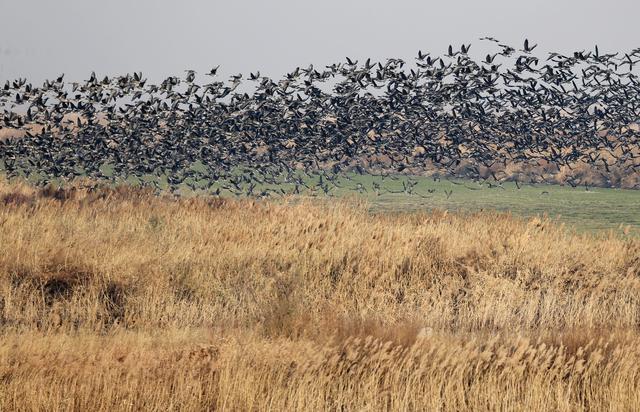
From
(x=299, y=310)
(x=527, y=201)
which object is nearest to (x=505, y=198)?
(x=527, y=201)

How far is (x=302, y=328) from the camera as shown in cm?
1202

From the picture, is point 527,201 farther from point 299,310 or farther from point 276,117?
point 299,310

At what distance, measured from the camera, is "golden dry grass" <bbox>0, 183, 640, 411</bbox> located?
31.8 ft

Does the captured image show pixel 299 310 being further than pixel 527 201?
No

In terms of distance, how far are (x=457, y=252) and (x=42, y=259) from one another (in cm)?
793

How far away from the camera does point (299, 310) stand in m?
13.1

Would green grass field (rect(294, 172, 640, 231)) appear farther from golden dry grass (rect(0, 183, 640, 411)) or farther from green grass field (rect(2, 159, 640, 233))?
golden dry grass (rect(0, 183, 640, 411))

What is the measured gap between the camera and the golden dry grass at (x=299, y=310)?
31.8 ft

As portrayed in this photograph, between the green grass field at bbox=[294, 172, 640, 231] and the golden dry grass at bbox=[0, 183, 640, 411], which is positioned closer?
the golden dry grass at bbox=[0, 183, 640, 411]

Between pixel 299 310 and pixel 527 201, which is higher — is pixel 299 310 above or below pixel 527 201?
below

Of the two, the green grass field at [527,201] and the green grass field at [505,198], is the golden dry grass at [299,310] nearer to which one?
the green grass field at [505,198]

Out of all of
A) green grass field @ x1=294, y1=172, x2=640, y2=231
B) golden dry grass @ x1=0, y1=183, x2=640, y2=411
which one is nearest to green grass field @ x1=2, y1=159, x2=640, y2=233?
green grass field @ x1=294, y1=172, x2=640, y2=231

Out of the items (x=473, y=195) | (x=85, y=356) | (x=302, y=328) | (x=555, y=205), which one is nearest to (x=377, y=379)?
(x=302, y=328)

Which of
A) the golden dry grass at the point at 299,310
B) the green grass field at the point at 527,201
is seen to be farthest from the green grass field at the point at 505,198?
the golden dry grass at the point at 299,310
